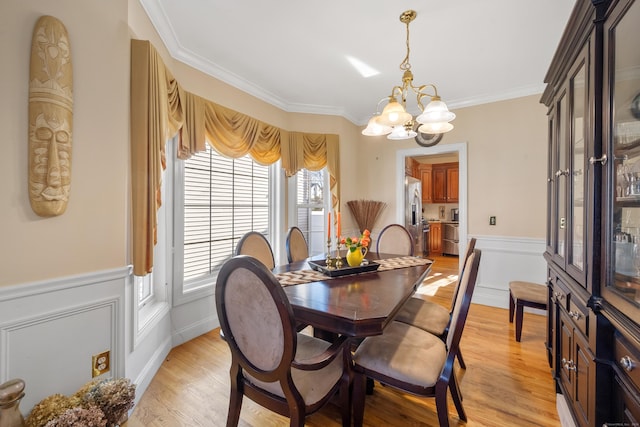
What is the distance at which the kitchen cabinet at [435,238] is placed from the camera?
263 inches

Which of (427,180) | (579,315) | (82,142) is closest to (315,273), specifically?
(579,315)

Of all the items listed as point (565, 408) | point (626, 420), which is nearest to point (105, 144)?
point (626, 420)

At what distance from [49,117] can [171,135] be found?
3.04 feet

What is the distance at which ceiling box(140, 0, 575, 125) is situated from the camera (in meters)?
1.87

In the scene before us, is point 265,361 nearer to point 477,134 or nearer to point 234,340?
point 234,340

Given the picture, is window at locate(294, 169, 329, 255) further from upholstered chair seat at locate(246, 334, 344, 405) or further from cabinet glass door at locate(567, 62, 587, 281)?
cabinet glass door at locate(567, 62, 587, 281)

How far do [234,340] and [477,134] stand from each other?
362 centimetres

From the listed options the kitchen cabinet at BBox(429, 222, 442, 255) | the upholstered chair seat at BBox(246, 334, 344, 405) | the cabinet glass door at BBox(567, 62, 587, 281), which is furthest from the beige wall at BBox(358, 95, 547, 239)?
the kitchen cabinet at BBox(429, 222, 442, 255)

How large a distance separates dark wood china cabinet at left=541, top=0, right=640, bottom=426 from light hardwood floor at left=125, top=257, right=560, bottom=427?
1.28ft

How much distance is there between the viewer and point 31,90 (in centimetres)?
114

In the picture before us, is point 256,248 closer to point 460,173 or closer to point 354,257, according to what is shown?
point 354,257

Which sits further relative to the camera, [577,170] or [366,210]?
[366,210]

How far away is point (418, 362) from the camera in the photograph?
1.30m

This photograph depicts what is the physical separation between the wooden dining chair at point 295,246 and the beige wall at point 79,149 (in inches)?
51.7
